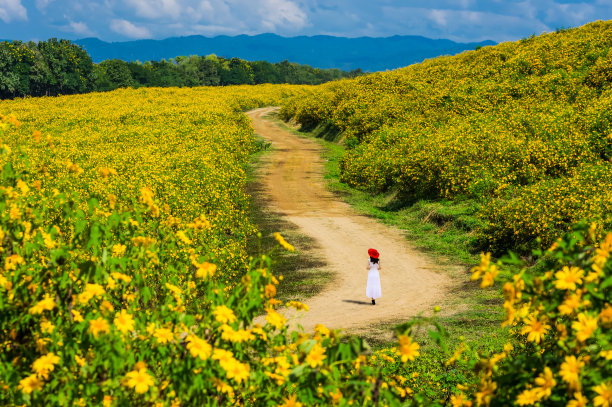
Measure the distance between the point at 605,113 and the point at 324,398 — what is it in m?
22.7

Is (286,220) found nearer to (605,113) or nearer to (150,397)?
(605,113)

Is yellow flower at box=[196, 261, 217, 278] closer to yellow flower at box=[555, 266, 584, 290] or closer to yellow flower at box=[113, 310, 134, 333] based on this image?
yellow flower at box=[113, 310, 134, 333]

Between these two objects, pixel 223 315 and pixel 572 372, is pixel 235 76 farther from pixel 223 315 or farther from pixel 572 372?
pixel 572 372

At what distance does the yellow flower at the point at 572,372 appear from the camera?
2.31m

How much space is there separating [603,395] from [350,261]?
13.8 metres

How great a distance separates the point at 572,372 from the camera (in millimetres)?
2379

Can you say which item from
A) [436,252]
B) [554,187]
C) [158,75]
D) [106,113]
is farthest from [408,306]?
[158,75]

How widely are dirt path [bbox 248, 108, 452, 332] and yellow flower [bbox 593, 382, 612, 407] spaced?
4969 millimetres

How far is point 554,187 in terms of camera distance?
15500 mm

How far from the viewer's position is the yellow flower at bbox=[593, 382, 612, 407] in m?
2.21

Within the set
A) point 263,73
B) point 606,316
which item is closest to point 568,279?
point 606,316

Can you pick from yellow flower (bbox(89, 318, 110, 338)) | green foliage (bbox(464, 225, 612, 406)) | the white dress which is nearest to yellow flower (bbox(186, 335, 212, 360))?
yellow flower (bbox(89, 318, 110, 338))

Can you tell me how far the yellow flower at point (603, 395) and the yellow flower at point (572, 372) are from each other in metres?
0.08

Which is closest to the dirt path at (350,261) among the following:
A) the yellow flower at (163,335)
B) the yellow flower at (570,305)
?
the yellow flower at (163,335)
